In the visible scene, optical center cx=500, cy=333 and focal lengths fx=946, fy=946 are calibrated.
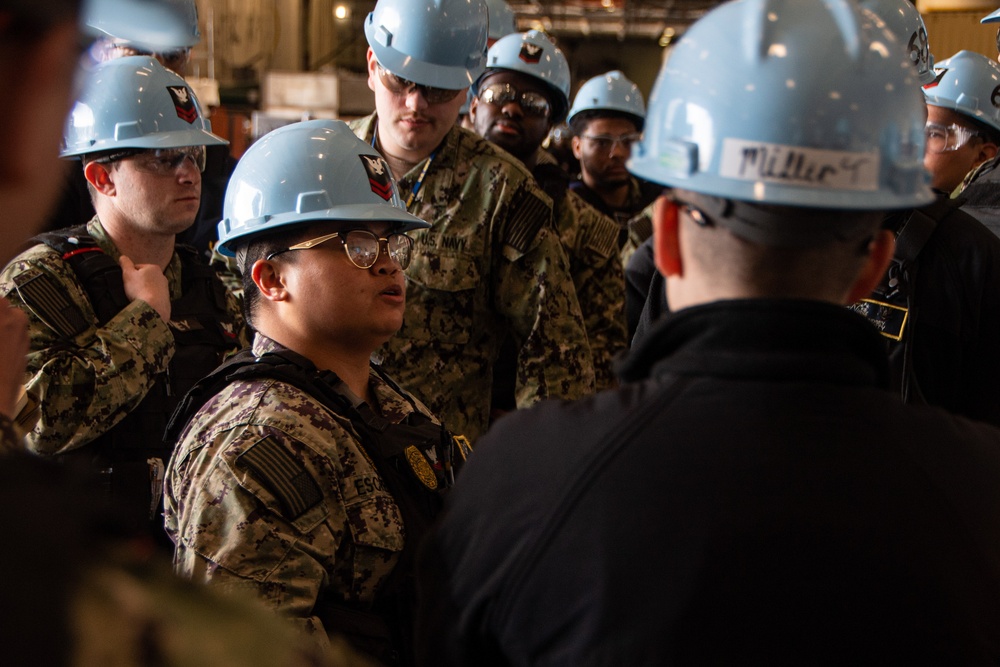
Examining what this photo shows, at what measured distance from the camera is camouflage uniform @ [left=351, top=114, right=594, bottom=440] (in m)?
3.30

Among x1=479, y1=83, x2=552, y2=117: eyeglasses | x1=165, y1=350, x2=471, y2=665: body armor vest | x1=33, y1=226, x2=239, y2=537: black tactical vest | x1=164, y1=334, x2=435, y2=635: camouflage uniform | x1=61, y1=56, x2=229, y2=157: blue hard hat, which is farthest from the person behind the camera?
x1=479, y1=83, x2=552, y2=117: eyeglasses

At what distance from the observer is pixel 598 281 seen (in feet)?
13.3

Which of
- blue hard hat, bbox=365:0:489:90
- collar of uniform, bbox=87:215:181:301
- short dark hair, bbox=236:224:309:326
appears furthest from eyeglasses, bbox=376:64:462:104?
short dark hair, bbox=236:224:309:326

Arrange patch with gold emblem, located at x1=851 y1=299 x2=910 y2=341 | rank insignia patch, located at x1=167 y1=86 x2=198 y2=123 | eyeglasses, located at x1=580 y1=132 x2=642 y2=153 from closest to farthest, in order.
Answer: patch with gold emblem, located at x1=851 y1=299 x2=910 y2=341, rank insignia patch, located at x1=167 y1=86 x2=198 y2=123, eyeglasses, located at x1=580 y1=132 x2=642 y2=153

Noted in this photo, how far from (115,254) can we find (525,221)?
1.36 metres

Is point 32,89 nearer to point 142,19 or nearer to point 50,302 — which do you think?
point 142,19

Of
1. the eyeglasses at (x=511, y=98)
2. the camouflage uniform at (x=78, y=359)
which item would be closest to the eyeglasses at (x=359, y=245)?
the camouflage uniform at (x=78, y=359)

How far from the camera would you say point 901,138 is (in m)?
1.25

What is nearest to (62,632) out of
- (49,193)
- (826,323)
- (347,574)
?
(49,193)

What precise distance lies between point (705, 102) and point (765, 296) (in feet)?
0.95

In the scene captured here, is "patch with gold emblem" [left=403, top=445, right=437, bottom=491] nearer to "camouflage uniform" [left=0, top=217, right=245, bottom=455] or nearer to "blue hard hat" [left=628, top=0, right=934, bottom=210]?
"blue hard hat" [left=628, top=0, right=934, bottom=210]

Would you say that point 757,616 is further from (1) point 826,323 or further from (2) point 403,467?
(2) point 403,467

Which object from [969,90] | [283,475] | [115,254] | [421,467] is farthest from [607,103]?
[283,475]

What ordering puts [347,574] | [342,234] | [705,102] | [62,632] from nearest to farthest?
[62,632], [705,102], [347,574], [342,234]
